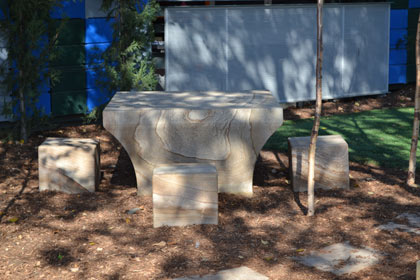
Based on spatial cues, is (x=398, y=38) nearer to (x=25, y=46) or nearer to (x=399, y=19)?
(x=399, y=19)

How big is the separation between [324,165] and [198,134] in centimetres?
135

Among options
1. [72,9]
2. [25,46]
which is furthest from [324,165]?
[72,9]

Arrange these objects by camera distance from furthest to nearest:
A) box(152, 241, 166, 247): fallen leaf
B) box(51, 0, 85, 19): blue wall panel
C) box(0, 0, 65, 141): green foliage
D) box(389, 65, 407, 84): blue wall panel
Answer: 1. box(389, 65, 407, 84): blue wall panel
2. box(51, 0, 85, 19): blue wall panel
3. box(0, 0, 65, 141): green foliage
4. box(152, 241, 166, 247): fallen leaf

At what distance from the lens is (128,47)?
9.62 m

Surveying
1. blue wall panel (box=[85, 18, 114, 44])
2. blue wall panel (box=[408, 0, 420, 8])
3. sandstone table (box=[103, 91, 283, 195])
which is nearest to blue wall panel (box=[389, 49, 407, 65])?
blue wall panel (box=[408, 0, 420, 8])

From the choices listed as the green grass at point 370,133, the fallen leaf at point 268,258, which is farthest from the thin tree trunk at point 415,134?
the fallen leaf at point 268,258

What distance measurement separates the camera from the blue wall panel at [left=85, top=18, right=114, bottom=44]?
10.4m

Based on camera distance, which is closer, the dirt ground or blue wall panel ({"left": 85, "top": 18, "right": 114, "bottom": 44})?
the dirt ground

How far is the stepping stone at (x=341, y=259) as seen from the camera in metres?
4.89

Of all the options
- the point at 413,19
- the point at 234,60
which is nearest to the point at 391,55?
the point at 413,19

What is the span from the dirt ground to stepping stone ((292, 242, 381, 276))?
80mm

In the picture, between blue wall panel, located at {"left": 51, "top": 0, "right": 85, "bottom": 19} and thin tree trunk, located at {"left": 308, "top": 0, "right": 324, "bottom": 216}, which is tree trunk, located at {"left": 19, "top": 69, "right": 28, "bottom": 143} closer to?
blue wall panel, located at {"left": 51, "top": 0, "right": 85, "bottom": 19}

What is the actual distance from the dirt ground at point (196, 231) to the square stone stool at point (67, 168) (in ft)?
0.42

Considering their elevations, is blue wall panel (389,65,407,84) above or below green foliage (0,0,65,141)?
below
